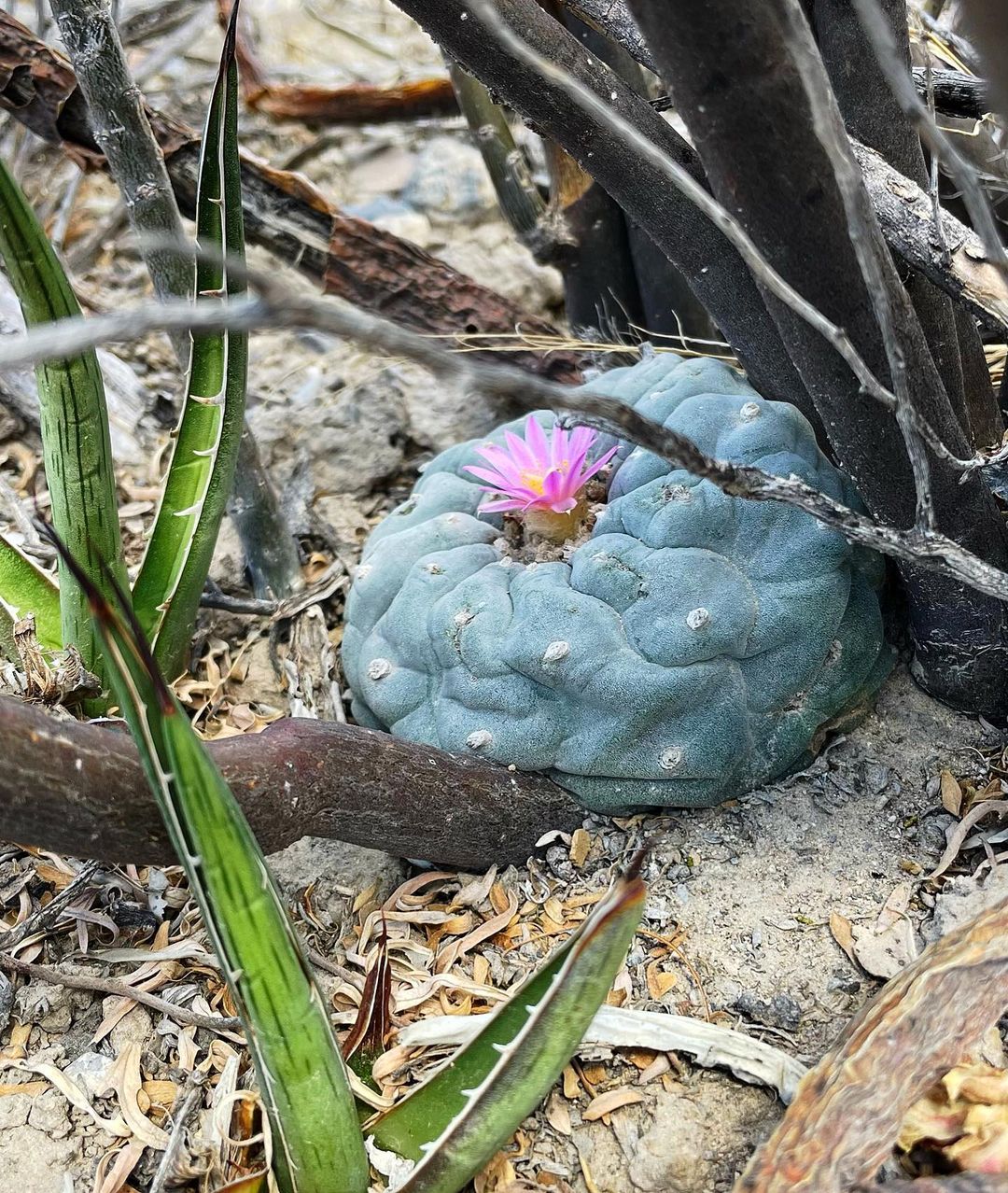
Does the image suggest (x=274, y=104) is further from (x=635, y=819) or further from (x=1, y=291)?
(x=635, y=819)

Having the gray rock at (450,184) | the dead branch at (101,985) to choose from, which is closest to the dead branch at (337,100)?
the gray rock at (450,184)

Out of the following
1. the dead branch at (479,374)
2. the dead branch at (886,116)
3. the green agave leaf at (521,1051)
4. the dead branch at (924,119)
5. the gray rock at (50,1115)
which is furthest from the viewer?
the dead branch at (886,116)

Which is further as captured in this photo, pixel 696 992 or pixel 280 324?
pixel 696 992

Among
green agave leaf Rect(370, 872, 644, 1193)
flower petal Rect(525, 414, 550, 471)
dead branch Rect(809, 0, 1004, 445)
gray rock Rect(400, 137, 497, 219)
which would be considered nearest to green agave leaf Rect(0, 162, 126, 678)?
flower petal Rect(525, 414, 550, 471)

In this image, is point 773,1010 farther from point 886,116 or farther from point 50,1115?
point 886,116

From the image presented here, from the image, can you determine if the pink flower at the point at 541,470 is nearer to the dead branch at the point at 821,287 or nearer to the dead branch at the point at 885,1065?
the dead branch at the point at 821,287

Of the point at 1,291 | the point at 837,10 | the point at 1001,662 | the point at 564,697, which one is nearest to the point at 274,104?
the point at 1,291

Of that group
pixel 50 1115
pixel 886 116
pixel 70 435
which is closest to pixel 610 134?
pixel 886 116
